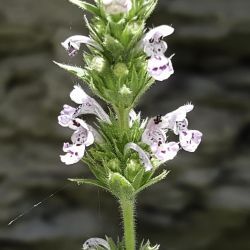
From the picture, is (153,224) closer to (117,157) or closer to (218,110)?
(218,110)

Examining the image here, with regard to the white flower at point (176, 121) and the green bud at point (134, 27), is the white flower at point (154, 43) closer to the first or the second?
the green bud at point (134, 27)

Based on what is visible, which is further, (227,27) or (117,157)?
(227,27)

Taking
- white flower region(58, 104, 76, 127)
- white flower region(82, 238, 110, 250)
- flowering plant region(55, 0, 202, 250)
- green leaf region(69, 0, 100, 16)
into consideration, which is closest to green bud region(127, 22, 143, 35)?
flowering plant region(55, 0, 202, 250)

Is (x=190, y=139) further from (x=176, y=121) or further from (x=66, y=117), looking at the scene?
(x=66, y=117)

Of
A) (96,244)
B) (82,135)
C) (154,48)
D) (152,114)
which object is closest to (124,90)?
(154,48)

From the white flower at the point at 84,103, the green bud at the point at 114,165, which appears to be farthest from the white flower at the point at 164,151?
the white flower at the point at 84,103

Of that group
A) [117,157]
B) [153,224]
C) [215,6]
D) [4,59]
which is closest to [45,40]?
[4,59]
